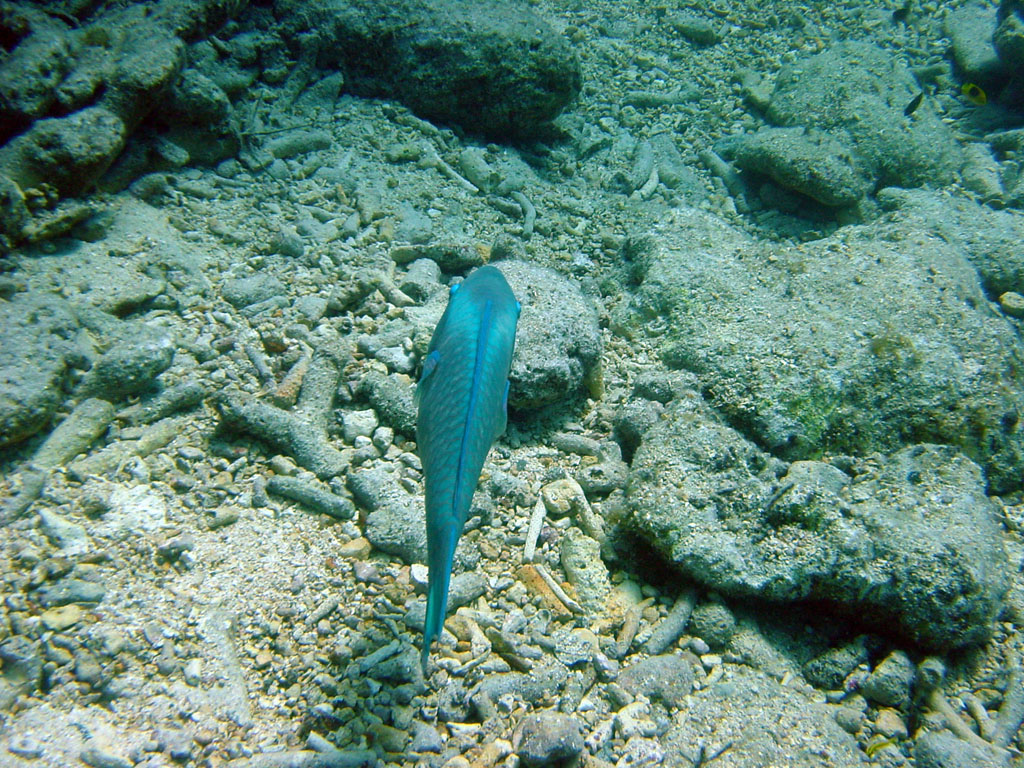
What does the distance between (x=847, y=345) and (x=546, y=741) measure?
2.87 metres

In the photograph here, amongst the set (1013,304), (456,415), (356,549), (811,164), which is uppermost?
(811,164)

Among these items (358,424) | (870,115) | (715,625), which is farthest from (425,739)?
(870,115)

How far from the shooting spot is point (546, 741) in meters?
2.07

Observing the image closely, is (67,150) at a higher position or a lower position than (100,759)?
higher

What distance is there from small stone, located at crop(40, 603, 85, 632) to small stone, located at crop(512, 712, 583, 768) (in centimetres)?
177

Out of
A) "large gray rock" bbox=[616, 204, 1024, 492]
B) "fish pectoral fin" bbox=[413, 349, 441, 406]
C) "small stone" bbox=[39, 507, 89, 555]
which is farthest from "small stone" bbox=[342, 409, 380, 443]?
"large gray rock" bbox=[616, 204, 1024, 492]

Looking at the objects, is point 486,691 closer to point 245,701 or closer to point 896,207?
point 245,701

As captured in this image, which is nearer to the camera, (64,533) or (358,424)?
(64,533)

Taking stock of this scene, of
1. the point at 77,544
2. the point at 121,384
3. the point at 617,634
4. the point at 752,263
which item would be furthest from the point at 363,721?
the point at 752,263

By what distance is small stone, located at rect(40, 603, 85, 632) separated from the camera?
2.03m

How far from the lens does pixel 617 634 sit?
8.63 feet

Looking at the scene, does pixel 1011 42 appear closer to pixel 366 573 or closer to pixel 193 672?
pixel 366 573

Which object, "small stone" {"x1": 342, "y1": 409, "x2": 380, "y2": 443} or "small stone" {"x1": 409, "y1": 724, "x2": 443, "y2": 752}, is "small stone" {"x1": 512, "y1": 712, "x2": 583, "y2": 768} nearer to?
"small stone" {"x1": 409, "y1": 724, "x2": 443, "y2": 752}

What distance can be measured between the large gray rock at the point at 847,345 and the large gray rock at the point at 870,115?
96.8 inches
